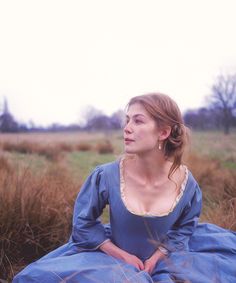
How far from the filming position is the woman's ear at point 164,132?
2453 mm

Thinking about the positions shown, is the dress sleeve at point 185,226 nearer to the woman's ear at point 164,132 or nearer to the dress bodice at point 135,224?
the dress bodice at point 135,224

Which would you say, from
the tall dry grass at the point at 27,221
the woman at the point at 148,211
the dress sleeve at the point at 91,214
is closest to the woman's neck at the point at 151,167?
the woman at the point at 148,211

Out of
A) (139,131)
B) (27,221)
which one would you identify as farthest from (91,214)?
(27,221)

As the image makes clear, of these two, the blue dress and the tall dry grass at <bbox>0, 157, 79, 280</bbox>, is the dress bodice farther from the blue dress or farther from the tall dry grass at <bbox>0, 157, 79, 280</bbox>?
the tall dry grass at <bbox>0, 157, 79, 280</bbox>

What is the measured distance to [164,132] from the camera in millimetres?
2469

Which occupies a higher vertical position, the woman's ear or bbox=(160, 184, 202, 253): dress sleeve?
the woman's ear

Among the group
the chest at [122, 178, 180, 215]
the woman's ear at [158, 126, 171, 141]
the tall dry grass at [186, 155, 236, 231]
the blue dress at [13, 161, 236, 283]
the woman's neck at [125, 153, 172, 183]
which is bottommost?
the tall dry grass at [186, 155, 236, 231]

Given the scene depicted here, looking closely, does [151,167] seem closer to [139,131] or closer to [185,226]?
[139,131]

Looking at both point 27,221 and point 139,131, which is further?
point 27,221

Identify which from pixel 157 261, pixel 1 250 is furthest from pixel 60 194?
pixel 157 261

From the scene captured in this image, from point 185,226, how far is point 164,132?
1.99 feet

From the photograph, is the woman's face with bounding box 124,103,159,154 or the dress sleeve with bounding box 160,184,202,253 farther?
the dress sleeve with bounding box 160,184,202,253

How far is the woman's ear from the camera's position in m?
2.45

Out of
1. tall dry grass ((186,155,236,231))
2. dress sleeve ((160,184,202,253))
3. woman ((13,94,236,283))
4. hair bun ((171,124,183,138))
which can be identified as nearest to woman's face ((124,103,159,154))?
woman ((13,94,236,283))
